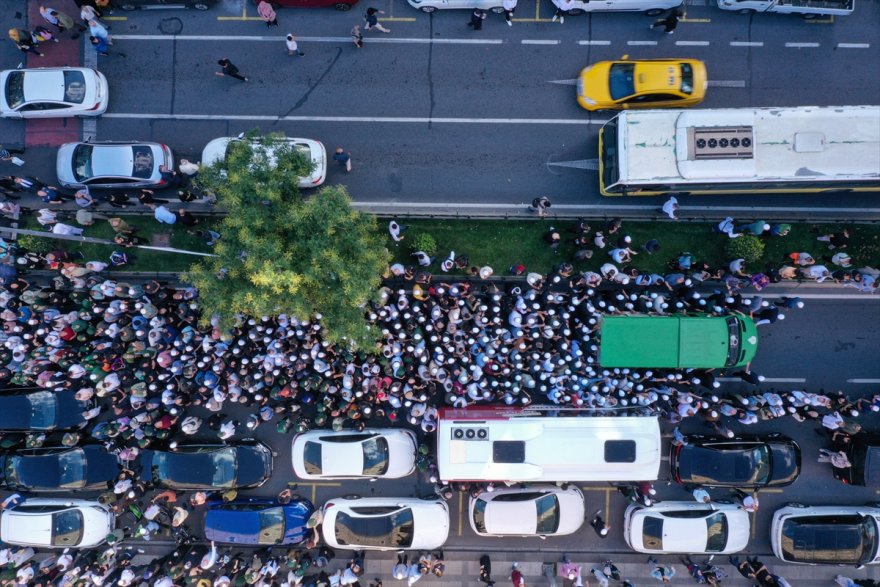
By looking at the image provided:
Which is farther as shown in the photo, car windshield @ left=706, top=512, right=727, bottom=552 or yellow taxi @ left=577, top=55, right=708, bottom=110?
car windshield @ left=706, top=512, right=727, bottom=552

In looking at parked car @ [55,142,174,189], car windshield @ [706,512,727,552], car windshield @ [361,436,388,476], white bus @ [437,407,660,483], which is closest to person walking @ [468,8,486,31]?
parked car @ [55,142,174,189]

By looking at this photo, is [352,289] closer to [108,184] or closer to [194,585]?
[108,184]

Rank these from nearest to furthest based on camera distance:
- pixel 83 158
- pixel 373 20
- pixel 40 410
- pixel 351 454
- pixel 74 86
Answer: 1. pixel 40 410
2. pixel 351 454
3. pixel 83 158
4. pixel 74 86
5. pixel 373 20

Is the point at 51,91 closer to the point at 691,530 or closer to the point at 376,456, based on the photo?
the point at 376,456

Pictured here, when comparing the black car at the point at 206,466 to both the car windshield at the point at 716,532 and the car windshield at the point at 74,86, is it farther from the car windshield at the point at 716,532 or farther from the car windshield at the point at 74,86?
the car windshield at the point at 716,532

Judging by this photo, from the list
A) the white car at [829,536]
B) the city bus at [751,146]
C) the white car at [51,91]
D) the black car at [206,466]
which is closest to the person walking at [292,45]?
the white car at [51,91]

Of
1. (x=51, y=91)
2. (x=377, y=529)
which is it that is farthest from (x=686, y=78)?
(x=51, y=91)

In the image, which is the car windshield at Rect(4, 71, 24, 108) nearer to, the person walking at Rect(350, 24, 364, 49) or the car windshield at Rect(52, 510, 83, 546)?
the person walking at Rect(350, 24, 364, 49)
